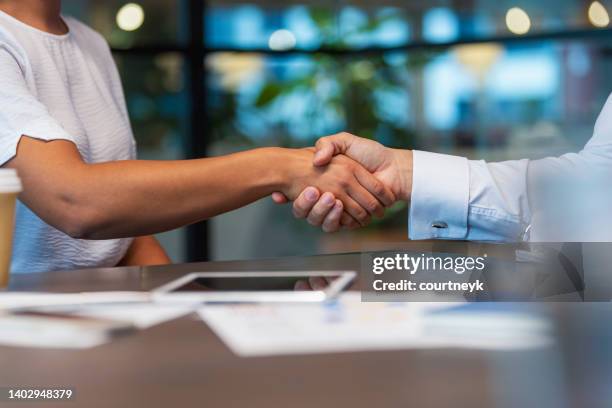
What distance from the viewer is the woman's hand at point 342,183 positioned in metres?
1.39

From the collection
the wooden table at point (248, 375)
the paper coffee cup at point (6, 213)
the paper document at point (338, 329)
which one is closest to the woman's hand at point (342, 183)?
the paper coffee cup at point (6, 213)

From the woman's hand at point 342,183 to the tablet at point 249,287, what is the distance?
378mm

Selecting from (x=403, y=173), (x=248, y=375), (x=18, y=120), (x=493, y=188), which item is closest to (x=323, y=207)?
(x=403, y=173)

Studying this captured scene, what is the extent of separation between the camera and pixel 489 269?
94 centimetres

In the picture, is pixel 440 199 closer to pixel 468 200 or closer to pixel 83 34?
pixel 468 200

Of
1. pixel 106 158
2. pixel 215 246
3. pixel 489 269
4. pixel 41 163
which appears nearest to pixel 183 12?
pixel 215 246

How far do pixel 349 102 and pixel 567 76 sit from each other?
0.97 metres

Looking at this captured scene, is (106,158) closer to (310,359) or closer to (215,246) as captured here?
(310,359)

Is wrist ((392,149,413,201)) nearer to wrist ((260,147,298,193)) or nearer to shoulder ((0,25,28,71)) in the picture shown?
wrist ((260,147,298,193))

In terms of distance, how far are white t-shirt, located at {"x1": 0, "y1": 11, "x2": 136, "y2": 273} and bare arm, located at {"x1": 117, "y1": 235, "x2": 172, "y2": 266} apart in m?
0.04

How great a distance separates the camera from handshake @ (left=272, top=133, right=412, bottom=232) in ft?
4.61

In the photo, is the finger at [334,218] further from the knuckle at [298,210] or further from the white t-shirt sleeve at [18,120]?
the white t-shirt sleeve at [18,120]

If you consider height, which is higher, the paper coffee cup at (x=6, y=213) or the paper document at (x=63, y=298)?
the paper coffee cup at (x=6, y=213)

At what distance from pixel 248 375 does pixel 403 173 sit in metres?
0.98
